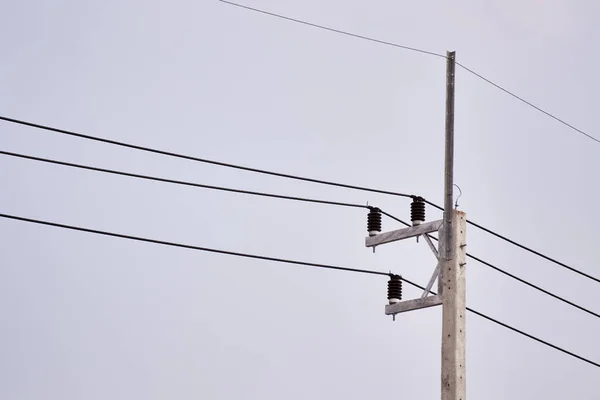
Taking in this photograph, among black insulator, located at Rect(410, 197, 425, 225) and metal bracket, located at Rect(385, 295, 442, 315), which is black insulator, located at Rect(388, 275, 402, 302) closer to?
metal bracket, located at Rect(385, 295, 442, 315)

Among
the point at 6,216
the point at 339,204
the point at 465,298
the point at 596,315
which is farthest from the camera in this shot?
the point at 596,315

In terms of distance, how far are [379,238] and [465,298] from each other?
86.2 inches

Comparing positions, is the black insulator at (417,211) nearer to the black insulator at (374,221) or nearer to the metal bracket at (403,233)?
the metal bracket at (403,233)

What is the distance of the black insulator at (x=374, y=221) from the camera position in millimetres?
27781

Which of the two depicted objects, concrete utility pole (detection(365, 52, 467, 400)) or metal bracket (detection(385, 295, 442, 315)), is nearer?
concrete utility pole (detection(365, 52, 467, 400))

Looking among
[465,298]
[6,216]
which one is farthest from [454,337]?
[6,216]

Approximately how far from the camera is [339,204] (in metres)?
28.1

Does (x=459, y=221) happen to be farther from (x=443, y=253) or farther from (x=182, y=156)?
(x=182, y=156)

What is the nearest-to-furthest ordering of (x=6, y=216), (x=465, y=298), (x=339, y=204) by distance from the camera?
→ (x=6, y=216) → (x=465, y=298) → (x=339, y=204)

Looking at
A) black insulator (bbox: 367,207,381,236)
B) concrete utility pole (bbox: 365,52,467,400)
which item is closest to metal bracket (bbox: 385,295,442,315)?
concrete utility pole (bbox: 365,52,467,400)

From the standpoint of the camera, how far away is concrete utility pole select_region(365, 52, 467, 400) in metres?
25.5

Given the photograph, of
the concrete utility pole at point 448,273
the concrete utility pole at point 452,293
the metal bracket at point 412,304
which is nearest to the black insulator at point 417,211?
the concrete utility pole at point 448,273

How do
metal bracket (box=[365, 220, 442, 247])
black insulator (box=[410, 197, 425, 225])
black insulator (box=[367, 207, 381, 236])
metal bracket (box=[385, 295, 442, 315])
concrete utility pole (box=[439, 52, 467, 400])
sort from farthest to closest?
black insulator (box=[367, 207, 381, 236])
black insulator (box=[410, 197, 425, 225])
metal bracket (box=[365, 220, 442, 247])
metal bracket (box=[385, 295, 442, 315])
concrete utility pole (box=[439, 52, 467, 400])

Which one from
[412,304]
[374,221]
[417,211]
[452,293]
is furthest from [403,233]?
[452,293]
